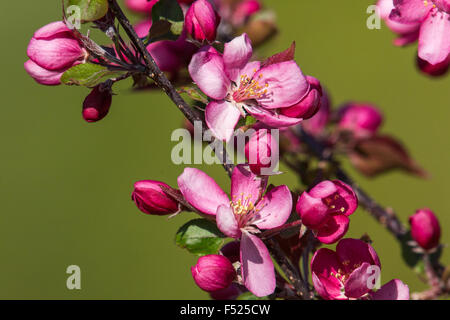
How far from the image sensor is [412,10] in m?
0.80

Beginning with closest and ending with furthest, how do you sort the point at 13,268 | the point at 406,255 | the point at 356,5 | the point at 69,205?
1. the point at 406,255
2. the point at 13,268
3. the point at 69,205
4. the point at 356,5

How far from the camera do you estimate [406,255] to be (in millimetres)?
953

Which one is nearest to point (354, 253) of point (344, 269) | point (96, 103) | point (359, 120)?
point (344, 269)

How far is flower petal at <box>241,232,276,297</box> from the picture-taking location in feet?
2.08

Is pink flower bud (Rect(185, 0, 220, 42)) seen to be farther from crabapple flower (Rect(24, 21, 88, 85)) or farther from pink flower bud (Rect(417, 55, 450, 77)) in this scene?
pink flower bud (Rect(417, 55, 450, 77))

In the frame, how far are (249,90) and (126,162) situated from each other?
8.91 feet

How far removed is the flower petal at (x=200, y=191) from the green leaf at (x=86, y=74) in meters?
0.15

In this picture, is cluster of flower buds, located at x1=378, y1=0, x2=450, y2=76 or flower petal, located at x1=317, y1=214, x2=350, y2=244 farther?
cluster of flower buds, located at x1=378, y1=0, x2=450, y2=76

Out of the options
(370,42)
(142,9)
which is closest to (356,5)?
(370,42)

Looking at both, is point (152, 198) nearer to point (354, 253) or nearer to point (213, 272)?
point (213, 272)

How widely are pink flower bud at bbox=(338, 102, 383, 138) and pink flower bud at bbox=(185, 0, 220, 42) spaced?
621 mm

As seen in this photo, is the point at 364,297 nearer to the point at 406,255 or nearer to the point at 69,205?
the point at 406,255

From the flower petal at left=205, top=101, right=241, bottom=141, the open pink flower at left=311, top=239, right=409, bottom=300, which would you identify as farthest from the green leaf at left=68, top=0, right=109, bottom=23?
the open pink flower at left=311, top=239, right=409, bottom=300
